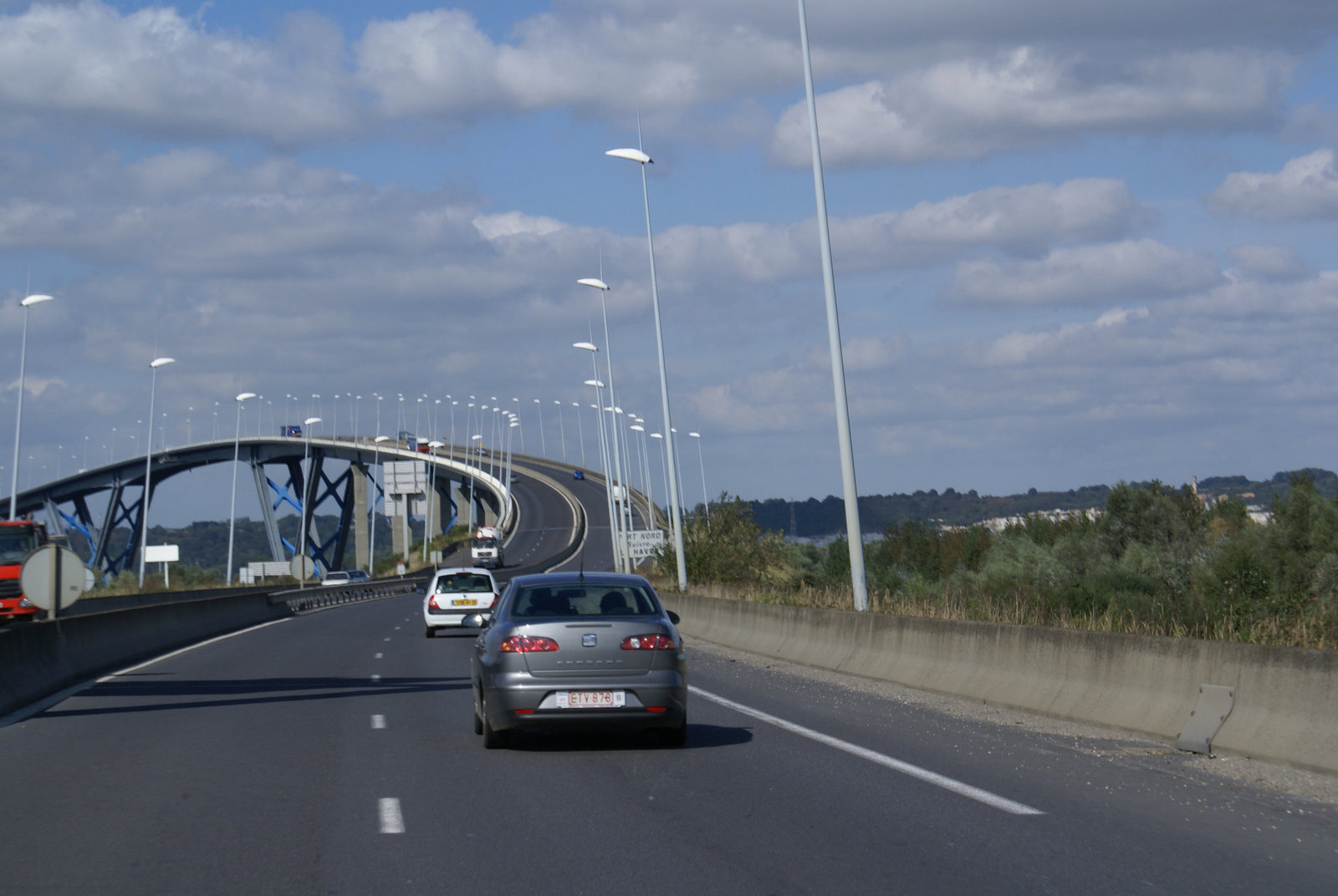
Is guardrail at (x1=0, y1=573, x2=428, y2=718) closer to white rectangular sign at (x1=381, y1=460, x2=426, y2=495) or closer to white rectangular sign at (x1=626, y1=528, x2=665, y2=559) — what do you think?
white rectangular sign at (x1=626, y1=528, x2=665, y2=559)

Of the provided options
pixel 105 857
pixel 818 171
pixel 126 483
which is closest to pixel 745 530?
pixel 818 171

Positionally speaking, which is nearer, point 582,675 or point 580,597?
point 582,675

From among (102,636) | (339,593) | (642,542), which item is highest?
(642,542)

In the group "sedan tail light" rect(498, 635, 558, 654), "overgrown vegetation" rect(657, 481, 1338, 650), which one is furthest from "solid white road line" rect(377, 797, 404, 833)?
"overgrown vegetation" rect(657, 481, 1338, 650)

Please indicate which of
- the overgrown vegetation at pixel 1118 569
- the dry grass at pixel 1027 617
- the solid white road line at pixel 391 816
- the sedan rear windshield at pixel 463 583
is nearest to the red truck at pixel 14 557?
the sedan rear windshield at pixel 463 583

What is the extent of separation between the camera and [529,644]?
1185cm

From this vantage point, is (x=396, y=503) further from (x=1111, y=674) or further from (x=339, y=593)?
(x=1111, y=674)

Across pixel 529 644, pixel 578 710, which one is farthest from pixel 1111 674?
pixel 529 644

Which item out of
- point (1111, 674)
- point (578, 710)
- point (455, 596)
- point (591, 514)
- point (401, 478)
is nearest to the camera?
point (578, 710)

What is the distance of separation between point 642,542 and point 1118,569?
22066 millimetres

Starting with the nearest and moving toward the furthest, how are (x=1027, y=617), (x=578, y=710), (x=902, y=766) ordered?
(x=902, y=766) → (x=578, y=710) → (x=1027, y=617)

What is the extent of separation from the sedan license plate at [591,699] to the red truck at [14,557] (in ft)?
82.6

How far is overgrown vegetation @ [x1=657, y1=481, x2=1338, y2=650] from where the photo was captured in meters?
14.6

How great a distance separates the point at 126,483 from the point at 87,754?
135 meters
